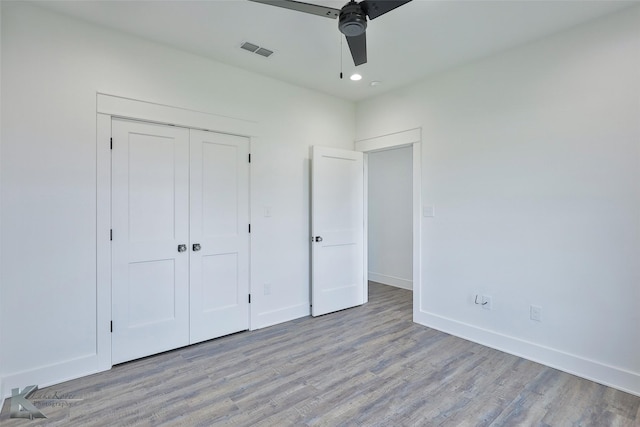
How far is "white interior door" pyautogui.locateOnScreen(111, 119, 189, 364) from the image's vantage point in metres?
2.62

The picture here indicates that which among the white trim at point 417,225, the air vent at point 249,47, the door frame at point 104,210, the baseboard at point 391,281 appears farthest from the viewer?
the baseboard at point 391,281

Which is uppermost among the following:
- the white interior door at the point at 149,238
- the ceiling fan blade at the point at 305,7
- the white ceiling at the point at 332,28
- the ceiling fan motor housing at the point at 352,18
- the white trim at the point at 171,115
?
the white ceiling at the point at 332,28

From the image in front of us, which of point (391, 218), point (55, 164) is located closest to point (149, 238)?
point (55, 164)

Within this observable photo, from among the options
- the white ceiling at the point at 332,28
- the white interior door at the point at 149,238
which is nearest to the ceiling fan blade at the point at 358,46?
the white ceiling at the point at 332,28

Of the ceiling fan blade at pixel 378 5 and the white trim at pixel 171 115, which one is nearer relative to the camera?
the ceiling fan blade at pixel 378 5

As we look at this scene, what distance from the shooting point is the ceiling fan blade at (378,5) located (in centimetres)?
175

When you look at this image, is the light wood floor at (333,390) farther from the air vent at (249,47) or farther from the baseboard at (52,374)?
the air vent at (249,47)

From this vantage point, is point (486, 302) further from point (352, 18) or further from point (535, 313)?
point (352, 18)

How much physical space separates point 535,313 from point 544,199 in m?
0.98

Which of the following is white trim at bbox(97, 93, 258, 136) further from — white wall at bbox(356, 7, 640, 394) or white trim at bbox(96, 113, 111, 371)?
white wall at bbox(356, 7, 640, 394)

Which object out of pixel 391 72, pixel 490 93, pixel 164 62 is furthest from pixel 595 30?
pixel 164 62

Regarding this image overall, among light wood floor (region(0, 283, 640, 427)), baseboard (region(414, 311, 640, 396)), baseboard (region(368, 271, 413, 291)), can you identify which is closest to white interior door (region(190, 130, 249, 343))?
light wood floor (region(0, 283, 640, 427))

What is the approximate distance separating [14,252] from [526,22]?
408 cm

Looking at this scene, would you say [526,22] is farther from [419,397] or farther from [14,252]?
[14,252]
